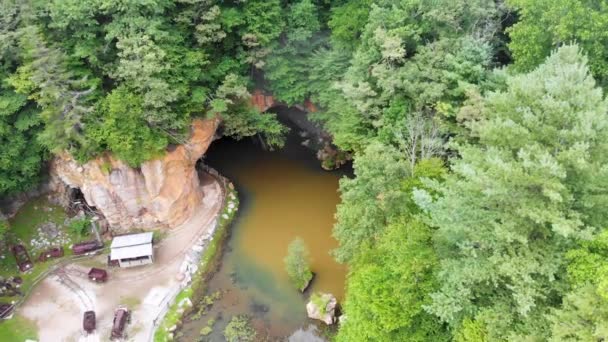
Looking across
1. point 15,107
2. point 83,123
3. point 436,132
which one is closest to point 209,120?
point 83,123

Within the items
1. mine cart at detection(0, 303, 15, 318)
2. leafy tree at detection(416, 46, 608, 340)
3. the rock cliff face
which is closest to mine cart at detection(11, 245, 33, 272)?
mine cart at detection(0, 303, 15, 318)

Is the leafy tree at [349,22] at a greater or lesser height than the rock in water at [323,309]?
greater

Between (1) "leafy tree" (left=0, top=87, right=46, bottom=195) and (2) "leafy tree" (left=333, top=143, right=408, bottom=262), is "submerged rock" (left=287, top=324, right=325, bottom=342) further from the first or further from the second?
(1) "leafy tree" (left=0, top=87, right=46, bottom=195)

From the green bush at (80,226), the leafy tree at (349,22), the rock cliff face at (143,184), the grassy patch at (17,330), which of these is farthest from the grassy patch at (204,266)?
the leafy tree at (349,22)

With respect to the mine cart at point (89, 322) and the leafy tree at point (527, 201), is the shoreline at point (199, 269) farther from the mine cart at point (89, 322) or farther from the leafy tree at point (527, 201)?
the leafy tree at point (527, 201)

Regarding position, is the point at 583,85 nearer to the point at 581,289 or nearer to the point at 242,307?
the point at 581,289

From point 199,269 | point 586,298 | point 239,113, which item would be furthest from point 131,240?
point 586,298
